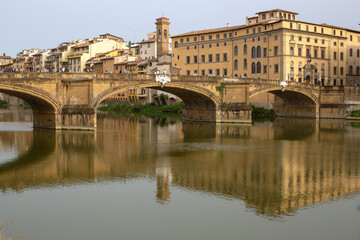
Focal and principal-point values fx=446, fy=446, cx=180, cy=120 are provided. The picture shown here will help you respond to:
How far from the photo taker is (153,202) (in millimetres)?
15164

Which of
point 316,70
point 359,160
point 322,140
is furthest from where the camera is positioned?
point 316,70

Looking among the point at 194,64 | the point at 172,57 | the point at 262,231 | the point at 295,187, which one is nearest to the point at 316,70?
the point at 194,64

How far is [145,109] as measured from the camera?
7550 cm

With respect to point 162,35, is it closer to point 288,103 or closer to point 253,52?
point 253,52

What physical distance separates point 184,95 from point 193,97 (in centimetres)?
113

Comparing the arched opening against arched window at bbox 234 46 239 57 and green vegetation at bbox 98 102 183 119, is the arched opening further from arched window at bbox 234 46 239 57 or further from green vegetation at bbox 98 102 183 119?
green vegetation at bbox 98 102 183 119

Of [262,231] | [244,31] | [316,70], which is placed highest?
[244,31]

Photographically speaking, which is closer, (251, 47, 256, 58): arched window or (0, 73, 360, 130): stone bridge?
(0, 73, 360, 130): stone bridge

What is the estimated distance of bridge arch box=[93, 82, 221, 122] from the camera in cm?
4125

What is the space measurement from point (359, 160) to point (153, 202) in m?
13.5

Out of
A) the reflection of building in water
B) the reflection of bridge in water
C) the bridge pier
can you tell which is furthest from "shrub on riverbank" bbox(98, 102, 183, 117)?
the reflection of building in water

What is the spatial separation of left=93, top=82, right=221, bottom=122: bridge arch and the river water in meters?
12.5

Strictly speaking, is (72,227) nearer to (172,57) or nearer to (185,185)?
(185,185)

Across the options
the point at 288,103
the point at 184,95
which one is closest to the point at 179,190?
the point at 184,95
